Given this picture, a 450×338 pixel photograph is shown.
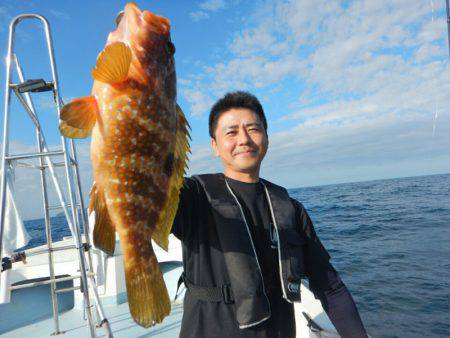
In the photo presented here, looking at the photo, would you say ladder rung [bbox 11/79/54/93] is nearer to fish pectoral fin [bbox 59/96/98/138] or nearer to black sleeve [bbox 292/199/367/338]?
fish pectoral fin [bbox 59/96/98/138]

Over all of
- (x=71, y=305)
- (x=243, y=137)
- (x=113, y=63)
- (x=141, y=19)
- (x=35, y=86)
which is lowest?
(x=71, y=305)

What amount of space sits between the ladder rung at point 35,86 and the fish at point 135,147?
203 cm

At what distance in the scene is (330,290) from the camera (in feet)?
8.15

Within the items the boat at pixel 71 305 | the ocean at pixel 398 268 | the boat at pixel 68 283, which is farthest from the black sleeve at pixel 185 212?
the ocean at pixel 398 268

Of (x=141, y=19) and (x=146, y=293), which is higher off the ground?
(x=141, y=19)

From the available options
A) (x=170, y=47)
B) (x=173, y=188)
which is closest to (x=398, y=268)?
(x=173, y=188)

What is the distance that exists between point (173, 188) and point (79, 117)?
0.58 m

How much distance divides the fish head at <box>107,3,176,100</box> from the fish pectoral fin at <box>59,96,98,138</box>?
0.81 feet

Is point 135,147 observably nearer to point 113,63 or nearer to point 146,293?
point 113,63

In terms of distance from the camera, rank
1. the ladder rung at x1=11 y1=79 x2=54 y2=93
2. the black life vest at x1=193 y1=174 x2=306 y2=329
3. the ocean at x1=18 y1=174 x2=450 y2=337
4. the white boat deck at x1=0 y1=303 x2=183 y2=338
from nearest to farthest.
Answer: the black life vest at x1=193 y1=174 x2=306 y2=329, the ladder rung at x1=11 y1=79 x2=54 y2=93, the white boat deck at x1=0 y1=303 x2=183 y2=338, the ocean at x1=18 y1=174 x2=450 y2=337

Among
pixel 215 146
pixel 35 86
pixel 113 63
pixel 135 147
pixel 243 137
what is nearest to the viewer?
pixel 113 63

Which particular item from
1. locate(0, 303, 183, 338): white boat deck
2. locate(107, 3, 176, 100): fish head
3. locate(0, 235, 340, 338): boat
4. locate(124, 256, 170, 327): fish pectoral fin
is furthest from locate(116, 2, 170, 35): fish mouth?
locate(0, 303, 183, 338): white boat deck

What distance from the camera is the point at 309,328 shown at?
342 cm

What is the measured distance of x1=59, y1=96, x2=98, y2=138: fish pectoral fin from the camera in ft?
4.11
